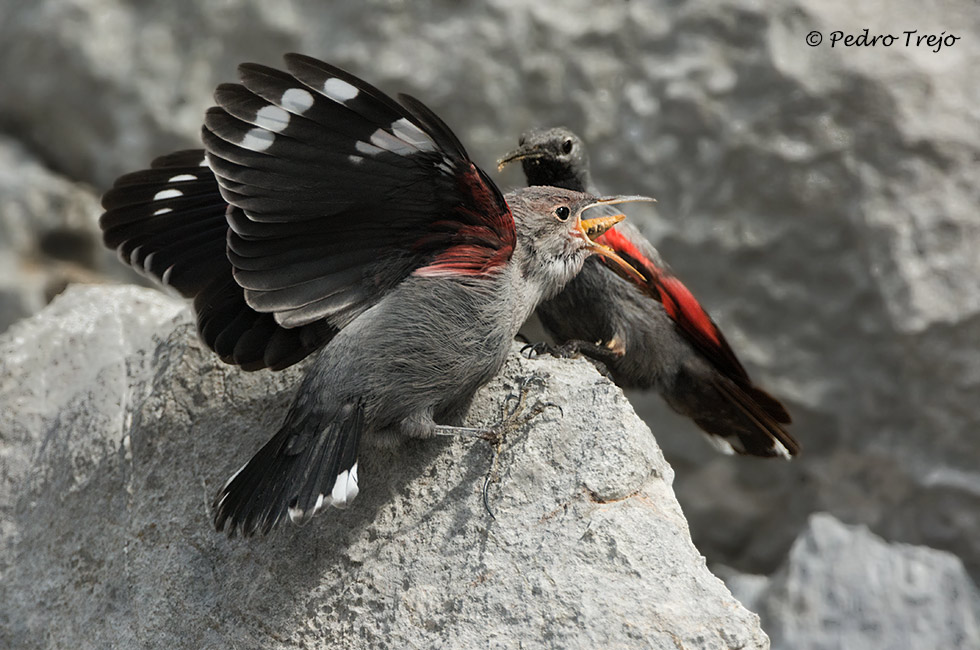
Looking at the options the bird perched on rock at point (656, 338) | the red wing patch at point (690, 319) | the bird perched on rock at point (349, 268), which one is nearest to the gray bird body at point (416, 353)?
the bird perched on rock at point (349, 268)

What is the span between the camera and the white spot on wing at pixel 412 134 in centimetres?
237

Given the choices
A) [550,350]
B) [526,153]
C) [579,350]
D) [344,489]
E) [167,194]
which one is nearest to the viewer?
[344,489]

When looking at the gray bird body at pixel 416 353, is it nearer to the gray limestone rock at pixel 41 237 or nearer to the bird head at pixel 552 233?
the bird head at pixel 552 233

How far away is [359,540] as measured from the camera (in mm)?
2539

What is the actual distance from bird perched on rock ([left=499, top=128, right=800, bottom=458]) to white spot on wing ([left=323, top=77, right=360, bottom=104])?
1.26 meters

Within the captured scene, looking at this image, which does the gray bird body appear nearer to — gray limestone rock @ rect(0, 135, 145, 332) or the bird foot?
the bird foot

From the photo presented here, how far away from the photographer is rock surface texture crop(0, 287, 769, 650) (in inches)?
91.5

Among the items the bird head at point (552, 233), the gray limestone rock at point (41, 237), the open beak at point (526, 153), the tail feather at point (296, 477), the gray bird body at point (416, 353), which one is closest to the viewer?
the tail feather at point (296, 477)

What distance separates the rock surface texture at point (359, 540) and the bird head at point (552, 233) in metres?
0.27

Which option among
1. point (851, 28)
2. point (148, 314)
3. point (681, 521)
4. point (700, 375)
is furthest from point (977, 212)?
point (148, 314)

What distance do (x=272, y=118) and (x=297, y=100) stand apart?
7 cm

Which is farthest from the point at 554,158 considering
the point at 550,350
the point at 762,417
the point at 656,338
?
the point at 762,417

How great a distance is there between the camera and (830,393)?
4688 mm

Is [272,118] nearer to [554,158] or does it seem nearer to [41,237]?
[554,158]
